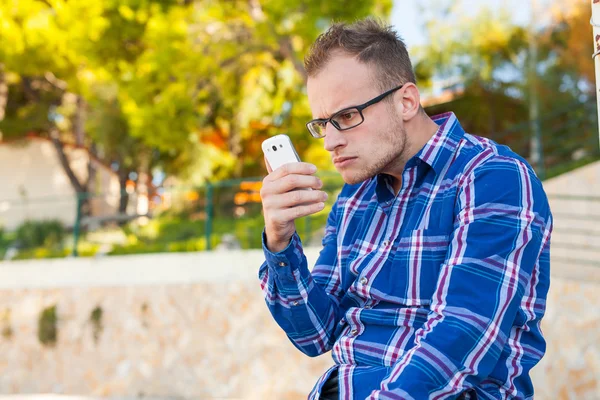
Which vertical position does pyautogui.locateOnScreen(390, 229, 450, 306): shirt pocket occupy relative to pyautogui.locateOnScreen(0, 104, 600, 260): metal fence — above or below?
below

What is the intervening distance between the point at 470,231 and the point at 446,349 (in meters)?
0.28

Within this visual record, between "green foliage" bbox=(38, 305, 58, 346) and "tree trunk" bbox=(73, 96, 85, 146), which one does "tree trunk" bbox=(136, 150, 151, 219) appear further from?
"green foliage" bbox=(38, 305, 58, 346)

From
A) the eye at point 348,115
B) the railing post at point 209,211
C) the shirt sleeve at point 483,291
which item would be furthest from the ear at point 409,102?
the railing post at point 209,211

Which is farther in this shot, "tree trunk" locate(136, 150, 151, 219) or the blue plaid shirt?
"tree trunk" locate(136, 150, 151, 219)

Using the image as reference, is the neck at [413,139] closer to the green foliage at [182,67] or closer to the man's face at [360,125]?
the man's face at [360,125]

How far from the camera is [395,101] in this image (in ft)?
5.98

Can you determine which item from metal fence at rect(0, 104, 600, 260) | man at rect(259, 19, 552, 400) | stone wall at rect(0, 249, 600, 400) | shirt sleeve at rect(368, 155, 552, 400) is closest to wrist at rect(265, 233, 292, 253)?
man at rect(259, 19, 552, 400)

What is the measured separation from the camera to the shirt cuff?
1.80 metres

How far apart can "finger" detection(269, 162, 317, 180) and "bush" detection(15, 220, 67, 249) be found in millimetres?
11081

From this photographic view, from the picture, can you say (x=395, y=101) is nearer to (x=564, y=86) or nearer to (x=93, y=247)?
(x=93, y=247)

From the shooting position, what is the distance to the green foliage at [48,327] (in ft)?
31.3

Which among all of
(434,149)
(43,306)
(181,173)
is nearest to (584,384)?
(434,149)

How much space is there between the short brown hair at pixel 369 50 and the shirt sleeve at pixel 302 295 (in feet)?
1.61

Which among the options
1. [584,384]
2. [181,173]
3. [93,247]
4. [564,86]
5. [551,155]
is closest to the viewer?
[584,384]
